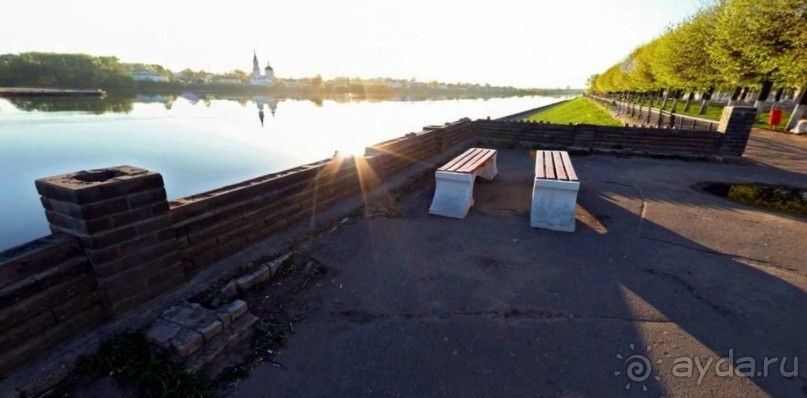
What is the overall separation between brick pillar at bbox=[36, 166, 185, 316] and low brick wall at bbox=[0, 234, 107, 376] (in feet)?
0.26

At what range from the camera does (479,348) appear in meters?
2.82

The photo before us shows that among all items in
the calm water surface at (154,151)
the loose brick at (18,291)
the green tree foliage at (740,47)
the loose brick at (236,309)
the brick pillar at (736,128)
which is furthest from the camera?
the green tree foliage at (740,47)

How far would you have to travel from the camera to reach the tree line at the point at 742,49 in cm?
1240

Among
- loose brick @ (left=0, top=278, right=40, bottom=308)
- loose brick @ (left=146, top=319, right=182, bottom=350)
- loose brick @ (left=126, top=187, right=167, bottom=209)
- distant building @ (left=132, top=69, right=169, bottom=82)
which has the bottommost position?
loose brick @ (left=146, top=319, right=182, bottom=350)

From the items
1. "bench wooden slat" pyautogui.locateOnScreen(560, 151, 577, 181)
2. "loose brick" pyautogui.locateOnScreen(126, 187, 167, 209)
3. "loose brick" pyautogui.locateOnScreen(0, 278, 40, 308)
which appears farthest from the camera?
"bench wooden slat" pyautogui.locateOnScreen(560, 151, 577, 181)

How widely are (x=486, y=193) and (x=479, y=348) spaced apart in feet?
14.5

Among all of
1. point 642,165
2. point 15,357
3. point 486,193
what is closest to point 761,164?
point 642,165

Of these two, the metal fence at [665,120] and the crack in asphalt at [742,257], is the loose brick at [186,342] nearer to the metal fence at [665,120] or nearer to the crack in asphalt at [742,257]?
the crack in asphalt at [742,257]

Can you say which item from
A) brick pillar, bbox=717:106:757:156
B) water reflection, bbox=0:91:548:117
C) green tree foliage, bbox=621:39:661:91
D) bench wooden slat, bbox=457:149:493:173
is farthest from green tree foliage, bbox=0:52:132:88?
brick pillar, bbox=717:106:757:156

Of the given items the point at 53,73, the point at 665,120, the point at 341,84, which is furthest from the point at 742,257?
the point at 341,84

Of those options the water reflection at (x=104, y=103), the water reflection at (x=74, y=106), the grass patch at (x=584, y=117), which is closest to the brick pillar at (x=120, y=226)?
the grass patch at (x=584, y=117)

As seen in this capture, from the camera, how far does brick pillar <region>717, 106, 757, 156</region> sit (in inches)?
371

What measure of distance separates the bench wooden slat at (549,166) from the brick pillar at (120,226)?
15.9 feet

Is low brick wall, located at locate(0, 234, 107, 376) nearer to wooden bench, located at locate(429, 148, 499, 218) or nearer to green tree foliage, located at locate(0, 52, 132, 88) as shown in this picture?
wooden bench, located at locate(429, 148, 499, 218)
